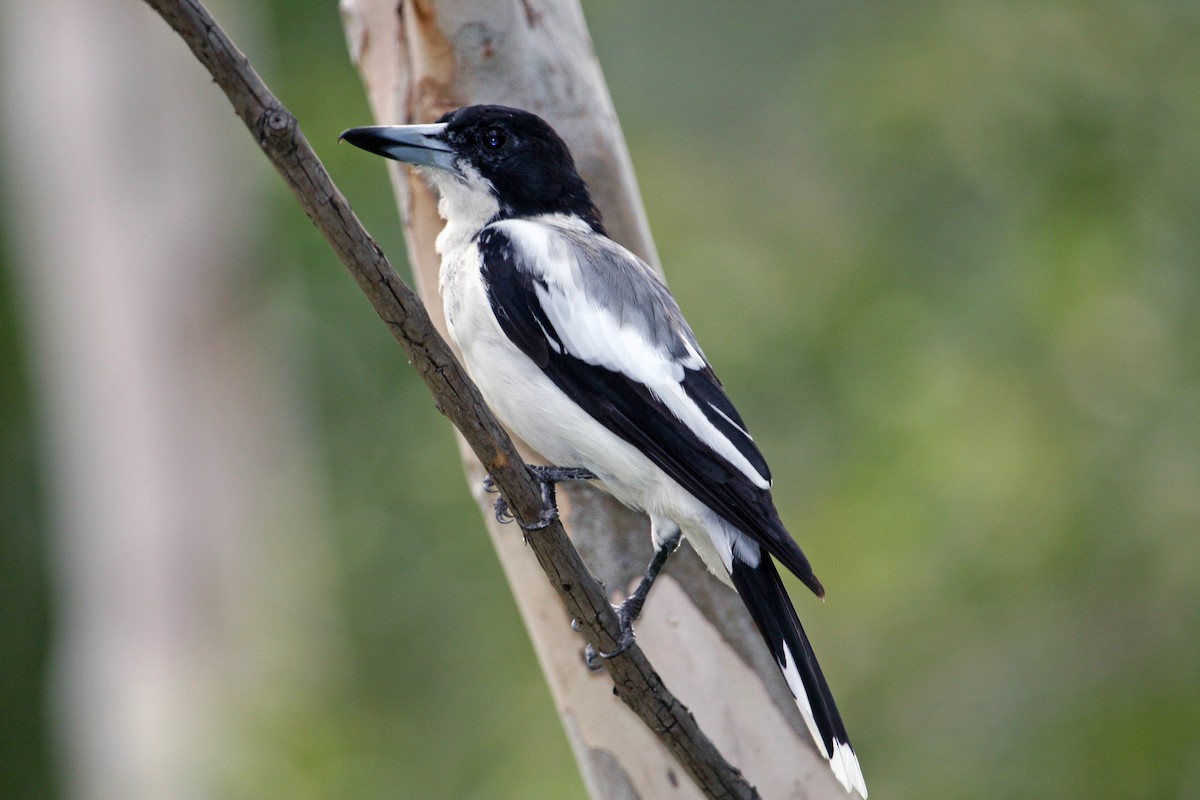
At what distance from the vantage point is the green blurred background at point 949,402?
4453 mm

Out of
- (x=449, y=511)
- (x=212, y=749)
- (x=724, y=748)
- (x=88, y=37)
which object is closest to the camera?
(x=724, y=748)

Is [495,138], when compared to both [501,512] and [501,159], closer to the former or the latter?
[501,159]

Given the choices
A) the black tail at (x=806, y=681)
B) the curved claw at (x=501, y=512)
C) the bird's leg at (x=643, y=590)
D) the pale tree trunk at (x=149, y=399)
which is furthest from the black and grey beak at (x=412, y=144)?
the pale tree trunk at (x=149, y=399)

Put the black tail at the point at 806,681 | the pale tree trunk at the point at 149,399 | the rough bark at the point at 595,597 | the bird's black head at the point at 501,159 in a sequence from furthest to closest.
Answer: the pale tree trunk at the point at 149,399 < the bird's black head at the point at 501,159 < the black tail at the point at 806,681 < the rough bark at the point at 595,597

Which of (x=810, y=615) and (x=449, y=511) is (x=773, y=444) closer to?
(x=810, y=615)

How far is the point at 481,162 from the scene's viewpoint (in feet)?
7.43

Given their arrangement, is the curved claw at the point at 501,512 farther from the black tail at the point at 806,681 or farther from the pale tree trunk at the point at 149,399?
the pale tree trunk at the point at 149,399

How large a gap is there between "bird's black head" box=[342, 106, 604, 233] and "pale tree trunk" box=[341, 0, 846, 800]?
4.2 inches

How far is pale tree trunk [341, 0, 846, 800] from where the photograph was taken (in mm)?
2129

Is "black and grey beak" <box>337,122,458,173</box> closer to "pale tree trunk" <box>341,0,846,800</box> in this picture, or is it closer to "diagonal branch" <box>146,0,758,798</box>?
"pale tree trunk" <box>341,0,846,800</box>

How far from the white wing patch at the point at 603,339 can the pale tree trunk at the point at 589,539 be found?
28 cm

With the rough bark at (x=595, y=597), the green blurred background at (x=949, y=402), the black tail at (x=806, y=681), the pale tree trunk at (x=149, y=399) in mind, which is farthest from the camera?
the pale tree trunk at (x=149, y=399)

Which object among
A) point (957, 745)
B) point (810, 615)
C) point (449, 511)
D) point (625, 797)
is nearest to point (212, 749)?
point (449, 511)

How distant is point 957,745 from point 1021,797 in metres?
0.31
